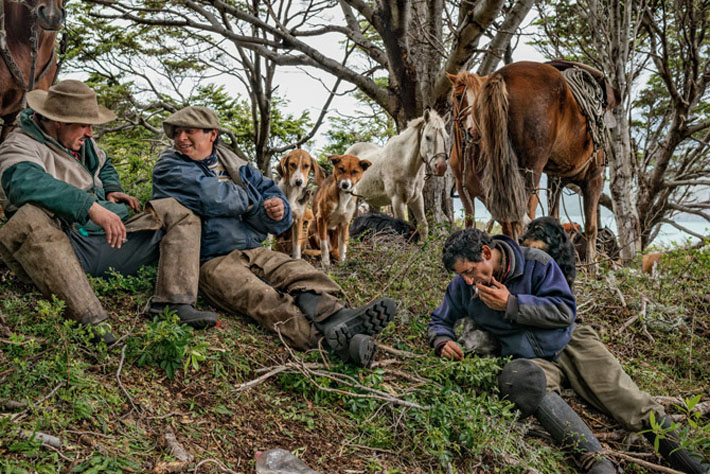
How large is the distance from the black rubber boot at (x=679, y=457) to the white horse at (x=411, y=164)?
4502 millimetres

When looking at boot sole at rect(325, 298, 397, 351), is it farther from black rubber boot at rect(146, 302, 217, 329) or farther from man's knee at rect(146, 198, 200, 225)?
man's knee at rect(146, 198, 200, 225)

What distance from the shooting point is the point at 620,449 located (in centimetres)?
384

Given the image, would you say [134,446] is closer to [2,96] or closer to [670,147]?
[2,96]

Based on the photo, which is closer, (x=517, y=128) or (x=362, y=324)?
(x=362, y=324)

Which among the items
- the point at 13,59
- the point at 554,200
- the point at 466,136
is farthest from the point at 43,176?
the point at 554,200

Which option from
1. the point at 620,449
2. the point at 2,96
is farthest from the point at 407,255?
the point at 2,96

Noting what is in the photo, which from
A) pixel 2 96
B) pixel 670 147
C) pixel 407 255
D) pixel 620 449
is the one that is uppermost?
pixel 670 147

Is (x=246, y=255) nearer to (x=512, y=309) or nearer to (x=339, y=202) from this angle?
(x=512, y=309)

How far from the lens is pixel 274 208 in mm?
4637

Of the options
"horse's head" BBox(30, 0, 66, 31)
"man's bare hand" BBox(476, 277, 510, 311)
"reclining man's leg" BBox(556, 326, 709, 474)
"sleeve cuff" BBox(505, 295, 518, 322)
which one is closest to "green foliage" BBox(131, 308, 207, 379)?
"man's bare hand" BBox(476, 277, 510, 311)

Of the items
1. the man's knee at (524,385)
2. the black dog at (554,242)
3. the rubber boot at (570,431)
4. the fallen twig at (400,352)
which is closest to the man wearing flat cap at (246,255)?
the fallen twig at (400,352)

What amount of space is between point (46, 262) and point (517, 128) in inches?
183

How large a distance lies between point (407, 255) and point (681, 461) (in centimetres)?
341

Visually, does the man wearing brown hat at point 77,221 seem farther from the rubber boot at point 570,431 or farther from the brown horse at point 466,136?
the brown horse at point 466,136
